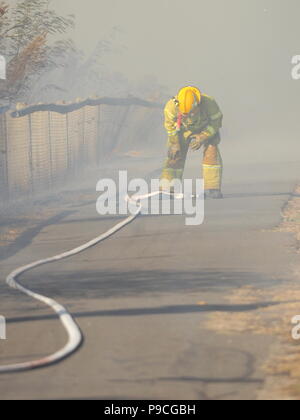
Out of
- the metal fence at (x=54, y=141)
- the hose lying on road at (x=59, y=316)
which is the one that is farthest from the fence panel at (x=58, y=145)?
the hose lying on road at (x=59, y=316)

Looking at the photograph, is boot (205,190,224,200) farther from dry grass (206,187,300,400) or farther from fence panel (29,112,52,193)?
dry grass (206,187,300,400)

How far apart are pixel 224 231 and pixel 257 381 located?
6.48 metres

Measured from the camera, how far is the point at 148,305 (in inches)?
328

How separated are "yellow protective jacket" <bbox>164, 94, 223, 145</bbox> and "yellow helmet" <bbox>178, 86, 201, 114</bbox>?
0.65 feet

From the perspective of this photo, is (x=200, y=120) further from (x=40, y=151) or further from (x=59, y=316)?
(x=59, y=316)

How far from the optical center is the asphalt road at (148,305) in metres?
6.18

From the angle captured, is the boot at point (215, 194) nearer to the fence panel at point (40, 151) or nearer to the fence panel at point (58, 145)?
the fence panel at point (40, 151)

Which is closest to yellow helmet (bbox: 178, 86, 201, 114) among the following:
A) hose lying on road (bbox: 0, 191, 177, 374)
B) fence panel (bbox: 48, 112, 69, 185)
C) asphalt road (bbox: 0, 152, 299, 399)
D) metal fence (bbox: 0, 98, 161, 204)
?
asphalt road (bbox: 0, 152, 299, 399)

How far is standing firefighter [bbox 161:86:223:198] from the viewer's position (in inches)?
639

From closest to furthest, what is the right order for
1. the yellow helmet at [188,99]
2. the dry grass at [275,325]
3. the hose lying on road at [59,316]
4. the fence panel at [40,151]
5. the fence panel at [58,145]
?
the dry grass at [275,325] < the hose lying on road at [59,316] < the yellow helmet at [188,99] < the fence panel at [40,151] < the fence panel at [58,145]

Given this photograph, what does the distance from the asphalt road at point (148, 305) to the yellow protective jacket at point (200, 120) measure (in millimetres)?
2118

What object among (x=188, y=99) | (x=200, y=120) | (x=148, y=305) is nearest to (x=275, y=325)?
(x=148, y=305)

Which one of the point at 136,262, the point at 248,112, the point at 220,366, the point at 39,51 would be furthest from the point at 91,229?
the point at 248,112

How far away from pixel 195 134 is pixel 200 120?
0.27 metres
